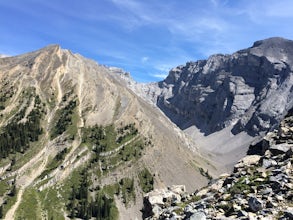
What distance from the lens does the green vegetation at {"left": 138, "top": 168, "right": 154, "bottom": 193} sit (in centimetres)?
18838

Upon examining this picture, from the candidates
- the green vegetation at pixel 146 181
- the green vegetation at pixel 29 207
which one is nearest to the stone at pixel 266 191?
the green vegetation at pixel 29 207

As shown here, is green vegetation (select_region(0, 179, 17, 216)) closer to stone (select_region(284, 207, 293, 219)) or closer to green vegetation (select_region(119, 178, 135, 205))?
green vegetation (select_region(119, 178, 135, 205))

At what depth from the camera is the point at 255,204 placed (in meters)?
20.2

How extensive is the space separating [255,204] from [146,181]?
176825 millimetres

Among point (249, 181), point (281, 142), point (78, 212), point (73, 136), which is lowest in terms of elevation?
point (78, 212)

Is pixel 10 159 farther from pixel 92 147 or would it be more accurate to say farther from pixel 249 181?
pixel 249 181

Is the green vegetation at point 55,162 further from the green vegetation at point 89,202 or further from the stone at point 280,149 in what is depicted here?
the stone at point 280,149

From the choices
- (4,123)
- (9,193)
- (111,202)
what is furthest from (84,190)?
(4,123)

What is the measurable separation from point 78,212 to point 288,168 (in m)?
142

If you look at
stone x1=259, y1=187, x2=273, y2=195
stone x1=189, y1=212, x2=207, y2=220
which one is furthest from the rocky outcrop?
stone x1=259, y1=187, x2=273, y2=195

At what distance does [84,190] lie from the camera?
168 meters

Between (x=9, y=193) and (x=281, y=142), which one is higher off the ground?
(x=281, y=142)

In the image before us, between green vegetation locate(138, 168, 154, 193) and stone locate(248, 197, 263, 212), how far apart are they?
169 meters

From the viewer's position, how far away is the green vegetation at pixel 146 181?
18838 centimetres
